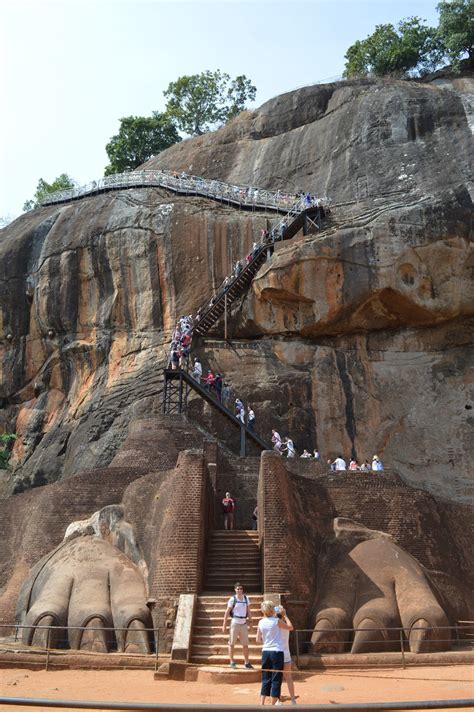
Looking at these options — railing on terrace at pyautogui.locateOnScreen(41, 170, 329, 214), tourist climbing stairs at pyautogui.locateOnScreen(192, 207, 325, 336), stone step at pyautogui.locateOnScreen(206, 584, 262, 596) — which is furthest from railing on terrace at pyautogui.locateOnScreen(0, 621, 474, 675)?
railing on terrace at pyautogui.locateOnScreen(41, 170, 329, 214)

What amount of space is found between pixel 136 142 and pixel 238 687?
5025cm

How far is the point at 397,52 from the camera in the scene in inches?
2073

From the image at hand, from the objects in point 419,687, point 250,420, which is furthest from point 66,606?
point 250,420

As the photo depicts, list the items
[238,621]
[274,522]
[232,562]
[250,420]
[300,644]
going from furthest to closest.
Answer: [250,420] → [232,562] → [274,522] → [300,644] → [238,621]

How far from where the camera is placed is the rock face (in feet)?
107

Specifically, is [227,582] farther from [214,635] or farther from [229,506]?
[229,506]

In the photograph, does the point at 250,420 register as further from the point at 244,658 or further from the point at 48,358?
the point at 244,658

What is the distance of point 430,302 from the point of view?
33094 mm

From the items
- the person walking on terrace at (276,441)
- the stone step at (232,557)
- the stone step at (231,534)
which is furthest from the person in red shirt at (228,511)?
the person walking on terrace at (276,441)

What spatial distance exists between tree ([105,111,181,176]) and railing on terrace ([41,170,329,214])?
17.4 m

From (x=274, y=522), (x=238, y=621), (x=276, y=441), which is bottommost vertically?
(x=238, y=621)

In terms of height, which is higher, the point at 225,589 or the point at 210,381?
the point at 210,381

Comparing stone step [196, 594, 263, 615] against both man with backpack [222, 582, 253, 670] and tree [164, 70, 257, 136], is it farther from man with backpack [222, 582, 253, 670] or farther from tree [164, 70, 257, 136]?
tree [164, 70, 257, 136]

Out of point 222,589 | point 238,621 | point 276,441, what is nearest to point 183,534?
point 222,589
